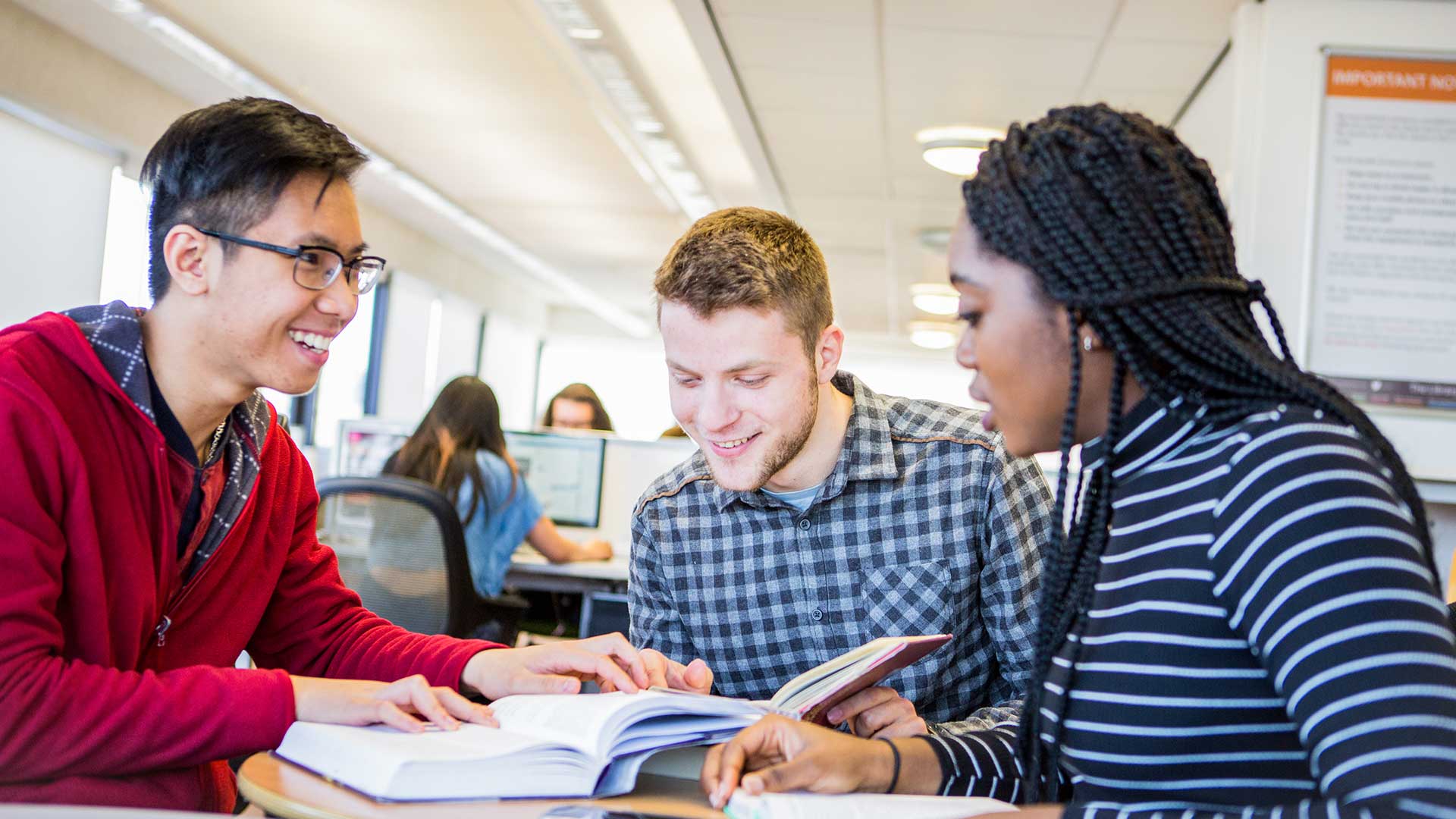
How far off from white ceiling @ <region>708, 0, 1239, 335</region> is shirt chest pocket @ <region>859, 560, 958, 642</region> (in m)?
1.94

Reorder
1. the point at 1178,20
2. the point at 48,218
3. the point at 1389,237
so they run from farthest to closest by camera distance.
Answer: the point at 48,218 → the point at 1178,20 → the point at 1389,237

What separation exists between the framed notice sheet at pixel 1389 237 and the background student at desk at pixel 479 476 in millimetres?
2303

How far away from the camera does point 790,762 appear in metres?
0.99

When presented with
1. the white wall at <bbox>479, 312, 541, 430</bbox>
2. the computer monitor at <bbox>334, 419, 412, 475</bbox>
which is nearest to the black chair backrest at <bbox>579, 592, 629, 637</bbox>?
the computer monitor at <bbox>334, 419, 412, 475</bbox>

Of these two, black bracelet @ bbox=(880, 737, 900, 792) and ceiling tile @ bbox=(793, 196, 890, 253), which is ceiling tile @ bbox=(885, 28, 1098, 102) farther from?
black bracelet @ bbox=(880, 737, 900, 792)

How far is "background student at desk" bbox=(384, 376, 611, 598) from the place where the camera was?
3619mm

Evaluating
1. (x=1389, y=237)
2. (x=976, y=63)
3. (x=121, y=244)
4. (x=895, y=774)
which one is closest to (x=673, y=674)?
(x=895, y=774)

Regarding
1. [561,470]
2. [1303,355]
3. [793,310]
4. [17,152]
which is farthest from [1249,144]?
[17,152]

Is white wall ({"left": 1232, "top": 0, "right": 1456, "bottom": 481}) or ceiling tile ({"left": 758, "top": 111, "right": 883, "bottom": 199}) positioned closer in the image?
white wall ({"left": 1232, "top": 0, "right": 1456, "bottom": 481})

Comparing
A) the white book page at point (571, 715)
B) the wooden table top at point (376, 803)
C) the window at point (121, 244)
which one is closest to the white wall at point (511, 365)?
the window at point (121, 244)

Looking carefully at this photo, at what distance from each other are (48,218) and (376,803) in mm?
4959

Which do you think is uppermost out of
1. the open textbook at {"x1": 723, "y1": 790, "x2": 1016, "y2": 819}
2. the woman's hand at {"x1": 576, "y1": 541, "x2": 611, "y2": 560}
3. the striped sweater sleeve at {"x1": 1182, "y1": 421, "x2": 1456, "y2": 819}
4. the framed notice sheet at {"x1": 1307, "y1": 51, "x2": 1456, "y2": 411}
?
the framed notice sheet at {"x1": 1307, "y1": 51, "x2": 1456, "y2": 411}

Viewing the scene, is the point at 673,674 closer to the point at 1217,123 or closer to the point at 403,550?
the point at 403,550

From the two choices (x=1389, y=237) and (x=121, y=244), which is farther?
(x=121, y=244)
